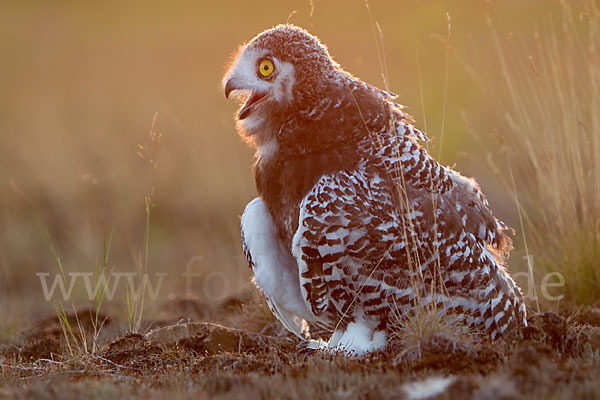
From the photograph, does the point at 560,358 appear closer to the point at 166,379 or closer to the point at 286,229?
the point at 286,229

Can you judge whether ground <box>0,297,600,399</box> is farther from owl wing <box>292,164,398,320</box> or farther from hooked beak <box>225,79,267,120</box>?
hooked beak <box>225,79,267,120</box>

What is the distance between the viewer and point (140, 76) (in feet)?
70.9

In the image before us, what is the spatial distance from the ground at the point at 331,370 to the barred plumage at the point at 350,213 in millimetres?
317

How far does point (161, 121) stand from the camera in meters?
16.8

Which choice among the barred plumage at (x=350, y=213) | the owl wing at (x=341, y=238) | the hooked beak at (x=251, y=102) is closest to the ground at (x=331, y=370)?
the barred plumage at (x=350, y=213)

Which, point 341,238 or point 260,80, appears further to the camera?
point 260,80

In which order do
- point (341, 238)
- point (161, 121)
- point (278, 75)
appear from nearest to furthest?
point (341, 238) → point (278, 75) → point (161, 121)

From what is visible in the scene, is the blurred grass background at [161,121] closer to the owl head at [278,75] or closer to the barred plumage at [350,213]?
the barred plumage at [350,213]

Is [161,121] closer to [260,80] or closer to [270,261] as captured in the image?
[260,80]

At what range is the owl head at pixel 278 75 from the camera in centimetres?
462

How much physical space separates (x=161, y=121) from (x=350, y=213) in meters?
13.3

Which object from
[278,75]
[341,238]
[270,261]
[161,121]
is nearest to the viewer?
[341,238]

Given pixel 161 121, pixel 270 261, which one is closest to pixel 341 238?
pixel 270 261

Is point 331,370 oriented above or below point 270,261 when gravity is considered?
below
